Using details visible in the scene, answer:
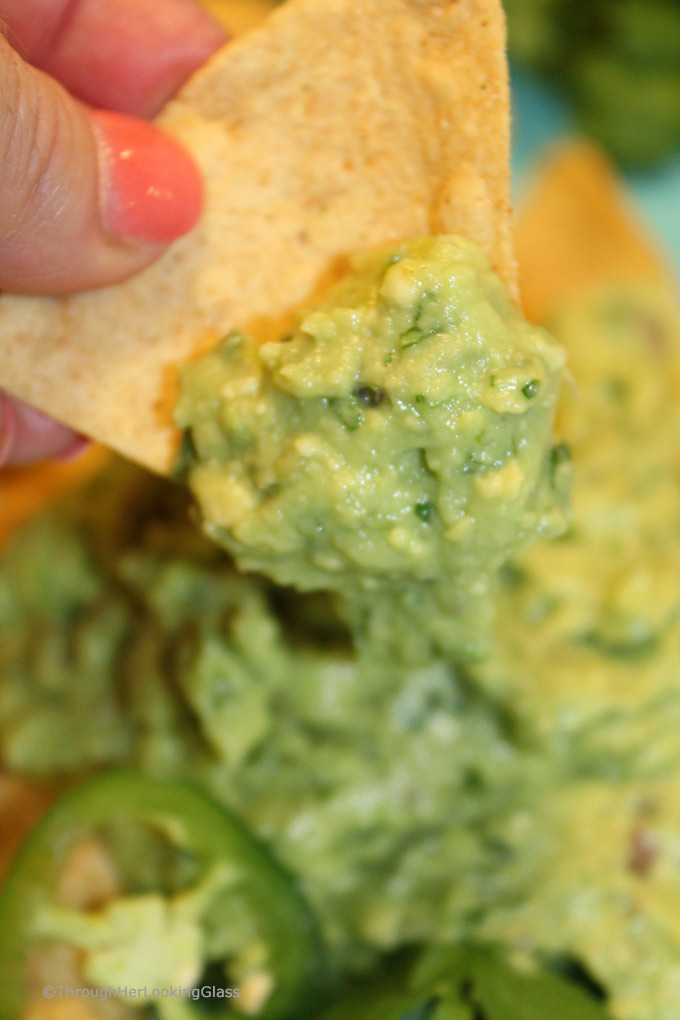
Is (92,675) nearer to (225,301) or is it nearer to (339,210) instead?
(225,301)

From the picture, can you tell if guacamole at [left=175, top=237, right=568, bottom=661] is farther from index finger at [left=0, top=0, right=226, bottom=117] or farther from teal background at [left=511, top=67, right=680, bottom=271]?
teal background at [left=511, top=67, right=680, bottom=271]

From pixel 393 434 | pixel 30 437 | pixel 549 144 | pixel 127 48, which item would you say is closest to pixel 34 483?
pixel 30 437

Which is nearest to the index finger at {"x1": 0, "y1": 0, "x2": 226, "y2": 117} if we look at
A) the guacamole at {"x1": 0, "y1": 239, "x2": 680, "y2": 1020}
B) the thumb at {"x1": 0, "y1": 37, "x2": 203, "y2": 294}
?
the thumb at {"x1": 0, "y1": 37, "x2": 203, "y2": 294}

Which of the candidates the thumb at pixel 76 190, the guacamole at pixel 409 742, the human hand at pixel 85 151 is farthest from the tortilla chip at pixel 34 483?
the thumb at pixel 76 190

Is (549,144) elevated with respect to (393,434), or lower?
lower

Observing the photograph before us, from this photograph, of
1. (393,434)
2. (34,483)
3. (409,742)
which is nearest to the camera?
(393,434)

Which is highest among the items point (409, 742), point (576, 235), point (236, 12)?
point (236, 12)

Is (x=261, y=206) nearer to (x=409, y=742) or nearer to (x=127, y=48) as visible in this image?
(x=127, y=48)

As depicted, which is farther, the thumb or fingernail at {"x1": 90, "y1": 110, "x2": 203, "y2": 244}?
fingernail at {"x1": 90, "y1": 110, "x2": 203, "y2": 244}
